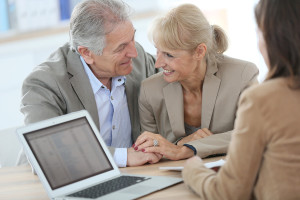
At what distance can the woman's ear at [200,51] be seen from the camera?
89.6 inches

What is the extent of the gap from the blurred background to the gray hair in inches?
65.7

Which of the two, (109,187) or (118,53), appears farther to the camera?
(118,53)

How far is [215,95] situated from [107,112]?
0.55 m

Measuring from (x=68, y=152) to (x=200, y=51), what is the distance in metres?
0.90

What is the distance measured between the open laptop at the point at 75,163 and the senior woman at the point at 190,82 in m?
0.46

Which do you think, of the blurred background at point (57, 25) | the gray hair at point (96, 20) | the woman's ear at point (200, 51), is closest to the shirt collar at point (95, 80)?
the gray hair at point (96, 20)

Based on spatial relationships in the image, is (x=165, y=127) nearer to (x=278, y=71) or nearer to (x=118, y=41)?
(x=118, y=41)

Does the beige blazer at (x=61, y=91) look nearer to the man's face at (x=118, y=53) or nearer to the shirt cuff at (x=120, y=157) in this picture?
the man's face at (x=118, y=53)

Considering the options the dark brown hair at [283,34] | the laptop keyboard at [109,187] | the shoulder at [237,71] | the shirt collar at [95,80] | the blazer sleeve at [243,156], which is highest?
the dark brown hair at [283,34]

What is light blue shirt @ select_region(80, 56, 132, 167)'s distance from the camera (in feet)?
8.02

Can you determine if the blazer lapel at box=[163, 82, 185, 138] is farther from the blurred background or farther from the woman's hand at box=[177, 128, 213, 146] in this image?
the blurred background

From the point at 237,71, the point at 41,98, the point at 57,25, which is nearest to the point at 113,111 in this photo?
the point at 41,98

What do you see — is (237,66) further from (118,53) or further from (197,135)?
(118,53)

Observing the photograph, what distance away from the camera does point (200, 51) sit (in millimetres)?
2289
